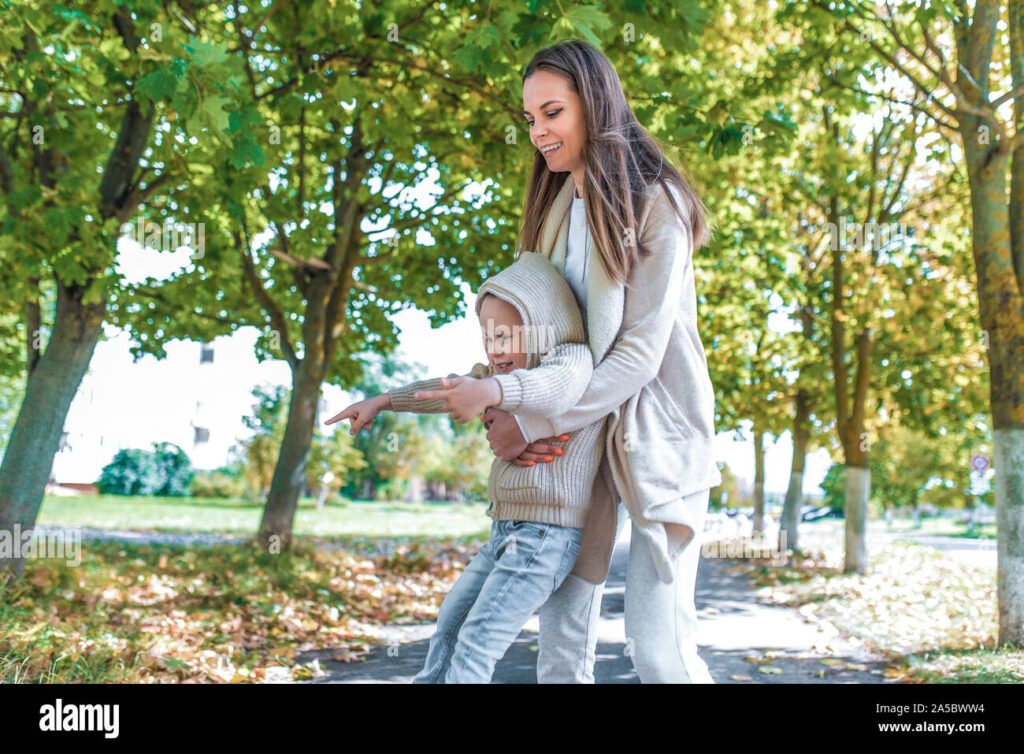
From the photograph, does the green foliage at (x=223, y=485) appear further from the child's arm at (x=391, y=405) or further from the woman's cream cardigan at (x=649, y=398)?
the woman's cream cardigan at (x=649, y=398)

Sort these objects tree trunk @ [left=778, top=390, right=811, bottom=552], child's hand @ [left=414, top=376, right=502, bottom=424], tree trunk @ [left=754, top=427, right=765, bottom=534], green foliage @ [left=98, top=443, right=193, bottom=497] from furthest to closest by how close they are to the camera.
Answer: green foliage @ [left=98, top=443, right=193, bottom=497] < tree trunk @ [left=754, top=427, right=765, bottom=534] < tree trunk @ [left=778, top=390, right=811, bottom=552] < child's hand @ [left=414, top=376, right=502, bottom=424]

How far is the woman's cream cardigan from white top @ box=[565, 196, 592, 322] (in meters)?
0.09

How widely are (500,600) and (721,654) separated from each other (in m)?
6.00

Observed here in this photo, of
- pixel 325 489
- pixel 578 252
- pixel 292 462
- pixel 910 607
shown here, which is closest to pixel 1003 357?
pixel 910 607

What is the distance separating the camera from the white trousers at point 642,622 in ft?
7.73

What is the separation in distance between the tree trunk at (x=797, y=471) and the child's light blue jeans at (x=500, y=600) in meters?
17.2

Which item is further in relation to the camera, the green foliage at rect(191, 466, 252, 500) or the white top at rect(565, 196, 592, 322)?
the green foliage at rect(191, 466, 252, 500)

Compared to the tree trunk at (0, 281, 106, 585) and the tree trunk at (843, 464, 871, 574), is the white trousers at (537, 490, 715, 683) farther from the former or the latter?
the tree trunk at (843, 464, 871, 574)

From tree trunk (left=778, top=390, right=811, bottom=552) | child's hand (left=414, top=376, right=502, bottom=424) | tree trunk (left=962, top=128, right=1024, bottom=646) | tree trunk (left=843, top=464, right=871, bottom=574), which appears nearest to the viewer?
child's hand (left=414, top=376, right=502, bottom=424)

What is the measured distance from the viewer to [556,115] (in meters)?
2.46

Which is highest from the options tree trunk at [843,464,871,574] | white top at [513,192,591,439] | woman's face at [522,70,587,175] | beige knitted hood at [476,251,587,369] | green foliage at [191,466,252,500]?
woman's face at [522,70,587,175]

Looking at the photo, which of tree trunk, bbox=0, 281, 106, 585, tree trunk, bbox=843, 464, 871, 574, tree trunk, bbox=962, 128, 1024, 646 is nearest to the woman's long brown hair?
tree trunk, bbox=962, 128, 1024, 646

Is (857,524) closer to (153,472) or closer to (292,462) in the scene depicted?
(292,462)

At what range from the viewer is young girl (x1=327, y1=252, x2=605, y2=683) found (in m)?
2.24
